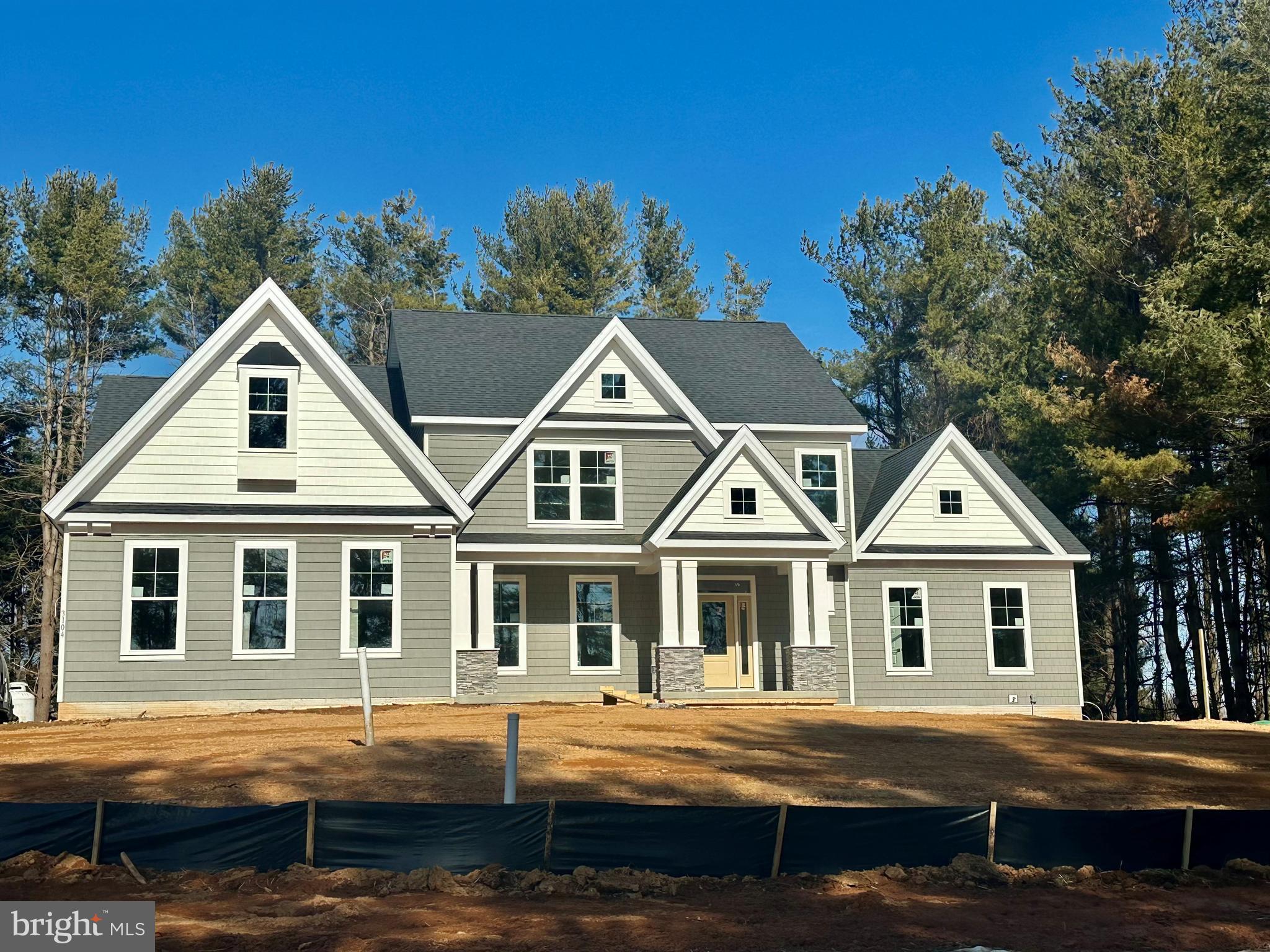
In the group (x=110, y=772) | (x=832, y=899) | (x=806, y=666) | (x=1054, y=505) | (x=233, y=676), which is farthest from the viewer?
(x=1054, y=505)

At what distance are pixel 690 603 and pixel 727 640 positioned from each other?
2.69m

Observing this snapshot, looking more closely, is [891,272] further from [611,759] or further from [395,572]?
[611,759]

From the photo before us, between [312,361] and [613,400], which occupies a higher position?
[312,361]

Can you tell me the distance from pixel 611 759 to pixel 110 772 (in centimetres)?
600

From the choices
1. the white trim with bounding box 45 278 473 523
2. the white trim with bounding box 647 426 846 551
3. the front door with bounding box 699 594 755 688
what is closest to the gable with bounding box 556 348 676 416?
the white trim with bounding box 647 426 846 551

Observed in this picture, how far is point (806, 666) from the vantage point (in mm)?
25078

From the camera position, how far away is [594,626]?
26609mm

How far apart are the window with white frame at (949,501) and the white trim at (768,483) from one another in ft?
11.0

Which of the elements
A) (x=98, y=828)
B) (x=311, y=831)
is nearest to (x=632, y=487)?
(x=311, y=831)

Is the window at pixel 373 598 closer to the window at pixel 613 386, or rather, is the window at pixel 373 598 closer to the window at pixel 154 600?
the window at pixel 154 600

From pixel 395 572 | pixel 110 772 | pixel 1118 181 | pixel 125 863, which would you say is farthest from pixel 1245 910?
pixel 1118 181

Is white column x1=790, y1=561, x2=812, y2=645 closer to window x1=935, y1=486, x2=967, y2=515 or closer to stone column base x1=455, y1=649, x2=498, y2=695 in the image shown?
window x1=935, y1=486, x2=967, y2=515

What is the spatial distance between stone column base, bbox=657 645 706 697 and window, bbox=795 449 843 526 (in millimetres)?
5029

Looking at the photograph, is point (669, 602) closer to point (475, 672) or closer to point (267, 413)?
point (475, 672)
